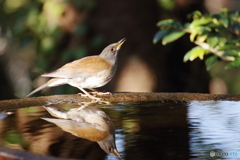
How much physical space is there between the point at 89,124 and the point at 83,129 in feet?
0.33

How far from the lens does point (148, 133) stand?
1.65 m

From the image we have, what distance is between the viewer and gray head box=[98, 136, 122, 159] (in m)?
1.32

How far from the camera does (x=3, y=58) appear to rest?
729cm

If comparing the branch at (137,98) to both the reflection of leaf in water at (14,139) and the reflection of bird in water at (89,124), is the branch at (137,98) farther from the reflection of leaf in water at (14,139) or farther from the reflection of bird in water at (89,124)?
the reflection of leaf in water at (14,139)

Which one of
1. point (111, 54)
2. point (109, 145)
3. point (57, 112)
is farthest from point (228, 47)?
point (109, 145)

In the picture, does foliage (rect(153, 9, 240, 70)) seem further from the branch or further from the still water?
the still water

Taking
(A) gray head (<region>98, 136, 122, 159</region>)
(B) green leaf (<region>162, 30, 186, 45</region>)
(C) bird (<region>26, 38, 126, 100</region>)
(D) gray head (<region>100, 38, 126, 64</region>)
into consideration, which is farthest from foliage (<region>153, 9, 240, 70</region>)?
(A) gray head (<region>98, 136, 122, 159</region>)

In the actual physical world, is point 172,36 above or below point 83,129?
above

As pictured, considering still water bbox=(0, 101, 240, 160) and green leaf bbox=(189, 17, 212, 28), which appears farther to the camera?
green leaf bbox=(189, 17, 212, 28)

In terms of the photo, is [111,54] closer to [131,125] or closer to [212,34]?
[212,34]

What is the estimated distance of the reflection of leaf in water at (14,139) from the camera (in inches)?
55.9

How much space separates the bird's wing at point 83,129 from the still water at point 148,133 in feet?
0.11

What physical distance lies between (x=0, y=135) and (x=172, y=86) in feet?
10.9

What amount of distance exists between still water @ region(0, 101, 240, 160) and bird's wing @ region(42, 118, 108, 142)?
3 cm
